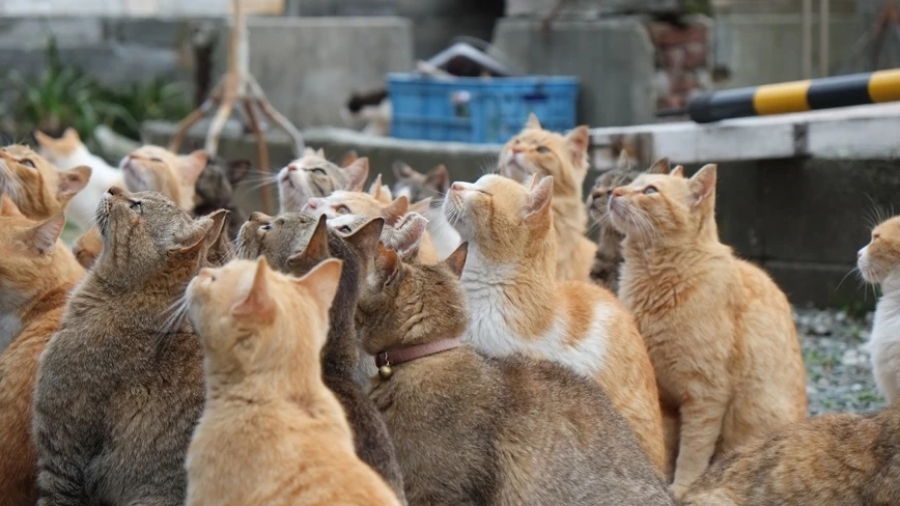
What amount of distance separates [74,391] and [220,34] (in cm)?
964

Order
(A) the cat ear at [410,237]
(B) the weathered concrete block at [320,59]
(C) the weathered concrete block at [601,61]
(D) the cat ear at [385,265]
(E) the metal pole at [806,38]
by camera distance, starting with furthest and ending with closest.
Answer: (B) the weathered concrete block at [320,59], (E) the metal pole at [806,38], (C) the weathered concrete block at [601,61], (A) the cat ear at [410,237], (D) the cat ear at [385,265]

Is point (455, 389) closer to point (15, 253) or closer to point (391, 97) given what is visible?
point (15, 253)

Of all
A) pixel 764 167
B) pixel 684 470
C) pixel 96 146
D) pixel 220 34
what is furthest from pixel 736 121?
pixel 96 146

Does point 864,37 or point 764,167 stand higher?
point 864,37

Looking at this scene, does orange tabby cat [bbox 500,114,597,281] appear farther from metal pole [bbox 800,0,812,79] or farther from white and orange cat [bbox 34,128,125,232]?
metal pole [bbox 800,0,812,79]

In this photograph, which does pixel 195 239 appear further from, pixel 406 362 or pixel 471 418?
pixel 471 418

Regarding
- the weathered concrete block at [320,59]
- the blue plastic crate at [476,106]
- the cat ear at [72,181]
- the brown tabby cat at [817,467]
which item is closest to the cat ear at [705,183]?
the brown tabby cat at [817,467]

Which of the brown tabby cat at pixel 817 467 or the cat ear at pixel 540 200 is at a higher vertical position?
the cat ear at pixel 540 200

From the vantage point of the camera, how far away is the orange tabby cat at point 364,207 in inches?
200

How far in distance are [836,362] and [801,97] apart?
5.04 feet

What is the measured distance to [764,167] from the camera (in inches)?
322

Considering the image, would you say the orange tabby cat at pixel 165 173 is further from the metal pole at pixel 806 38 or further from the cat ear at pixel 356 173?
the metal pole at pixel 806 38

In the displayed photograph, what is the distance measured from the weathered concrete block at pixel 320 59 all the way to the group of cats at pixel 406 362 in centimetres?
687

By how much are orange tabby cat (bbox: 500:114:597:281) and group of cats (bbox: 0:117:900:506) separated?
516 mm
